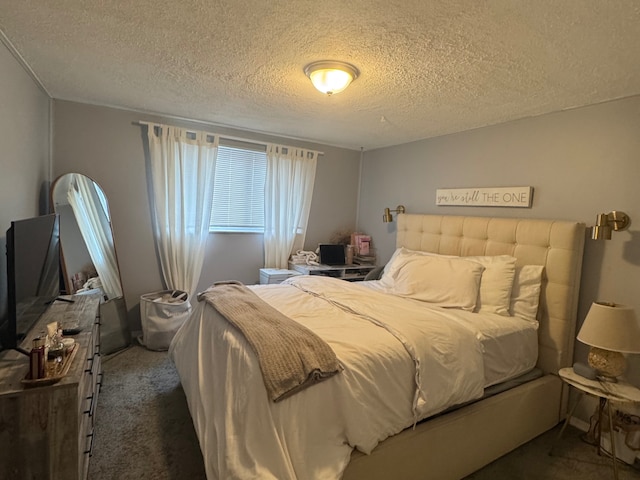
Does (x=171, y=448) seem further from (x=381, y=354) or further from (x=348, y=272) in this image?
(x=348, y=272)

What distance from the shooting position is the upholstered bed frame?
1657 millimetres

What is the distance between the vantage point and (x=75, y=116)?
3.04m

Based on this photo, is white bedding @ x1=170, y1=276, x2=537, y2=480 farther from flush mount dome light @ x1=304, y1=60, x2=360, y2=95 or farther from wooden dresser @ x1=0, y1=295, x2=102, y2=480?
flush mount dome light @ x1=304, y1=60, x2=360, y2=95

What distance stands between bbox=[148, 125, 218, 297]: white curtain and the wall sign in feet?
8.03

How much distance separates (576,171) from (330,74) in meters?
1.91

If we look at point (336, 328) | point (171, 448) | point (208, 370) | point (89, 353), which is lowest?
point (171, 448)

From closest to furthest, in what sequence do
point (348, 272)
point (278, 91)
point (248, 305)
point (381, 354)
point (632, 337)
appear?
point (381, 354) → point (632, 337) → point (248, 305) → point (278, 91) → point (348, 272)

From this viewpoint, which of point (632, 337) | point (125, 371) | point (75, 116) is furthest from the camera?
point (75, 116)

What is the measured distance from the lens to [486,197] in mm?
3023

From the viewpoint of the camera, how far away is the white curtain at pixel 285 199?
3.99 meters

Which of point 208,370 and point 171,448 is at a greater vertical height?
point 208,370

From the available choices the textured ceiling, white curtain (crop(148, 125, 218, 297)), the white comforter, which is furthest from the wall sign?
white curtain (crop(148, 125, 218, 297))

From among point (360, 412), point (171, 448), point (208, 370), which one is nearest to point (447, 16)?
point (360, 412)

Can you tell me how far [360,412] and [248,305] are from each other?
3.06ft
